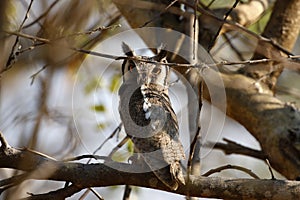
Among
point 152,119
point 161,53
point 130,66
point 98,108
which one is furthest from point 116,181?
point 98,108

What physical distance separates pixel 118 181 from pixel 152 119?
0.40 metres

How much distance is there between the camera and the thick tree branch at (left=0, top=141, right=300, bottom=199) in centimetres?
253

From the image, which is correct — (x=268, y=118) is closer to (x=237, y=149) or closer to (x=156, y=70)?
(x=237, y=149)

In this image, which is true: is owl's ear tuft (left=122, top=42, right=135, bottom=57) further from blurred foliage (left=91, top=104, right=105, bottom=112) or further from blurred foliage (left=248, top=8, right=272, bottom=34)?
blurred foliage (left=248, top=8, right=272, bottom=34)

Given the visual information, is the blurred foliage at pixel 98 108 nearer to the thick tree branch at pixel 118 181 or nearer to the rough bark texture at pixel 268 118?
the rough bark texture at pixel 268 118

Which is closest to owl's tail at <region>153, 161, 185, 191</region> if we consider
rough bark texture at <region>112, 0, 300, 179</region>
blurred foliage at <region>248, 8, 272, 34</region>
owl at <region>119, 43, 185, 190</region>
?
owl at <region>119, 43, 185, 190</region>

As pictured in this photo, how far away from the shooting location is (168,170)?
2.64 metres

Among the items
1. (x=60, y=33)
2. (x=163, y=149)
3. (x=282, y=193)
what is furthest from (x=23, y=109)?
(x=282, y=193)

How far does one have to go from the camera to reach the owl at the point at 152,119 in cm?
271

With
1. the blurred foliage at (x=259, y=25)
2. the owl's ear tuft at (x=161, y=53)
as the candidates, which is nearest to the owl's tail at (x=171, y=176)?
the owl's ear tuft at (x=161, y=53)

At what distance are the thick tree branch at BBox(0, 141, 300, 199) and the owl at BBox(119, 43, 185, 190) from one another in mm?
107

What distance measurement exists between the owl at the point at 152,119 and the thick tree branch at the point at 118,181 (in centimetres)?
11

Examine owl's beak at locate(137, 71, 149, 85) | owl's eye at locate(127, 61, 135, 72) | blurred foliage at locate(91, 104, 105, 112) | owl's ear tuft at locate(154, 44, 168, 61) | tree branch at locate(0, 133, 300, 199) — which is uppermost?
owl's ear tuft at locate(154, 44, 168, 61)

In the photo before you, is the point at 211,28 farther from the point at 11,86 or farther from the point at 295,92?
the point at 11,86
